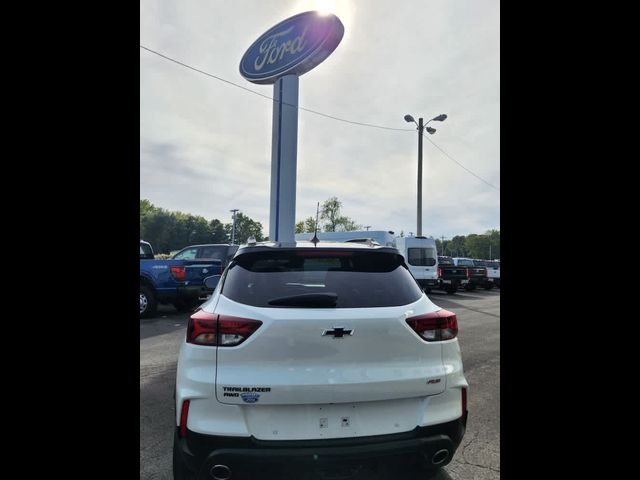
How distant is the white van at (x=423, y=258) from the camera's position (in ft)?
54.3

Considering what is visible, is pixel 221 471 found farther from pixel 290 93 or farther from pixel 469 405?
pixel 290 93

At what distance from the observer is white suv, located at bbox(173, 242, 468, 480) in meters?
1.83

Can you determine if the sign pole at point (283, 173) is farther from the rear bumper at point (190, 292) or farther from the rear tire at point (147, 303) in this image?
the rear tire at point (147, 303)

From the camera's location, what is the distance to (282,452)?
180 centimetres

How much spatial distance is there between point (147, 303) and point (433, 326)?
8489mm

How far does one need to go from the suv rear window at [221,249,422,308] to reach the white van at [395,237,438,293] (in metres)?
14.5

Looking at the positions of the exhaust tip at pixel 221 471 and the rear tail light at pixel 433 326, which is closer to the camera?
the exhaust tip at pixel 221 471

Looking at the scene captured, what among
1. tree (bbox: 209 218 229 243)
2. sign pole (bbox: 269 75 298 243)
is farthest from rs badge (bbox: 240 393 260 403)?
tree (bbox: 209 218 229 243)

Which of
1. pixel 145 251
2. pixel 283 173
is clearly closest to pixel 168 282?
pixel 145 251

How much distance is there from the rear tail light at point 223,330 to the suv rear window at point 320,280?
139mm

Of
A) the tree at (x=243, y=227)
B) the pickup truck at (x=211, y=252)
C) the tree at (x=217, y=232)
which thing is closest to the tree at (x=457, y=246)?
the tree at (x=243, y=227)
